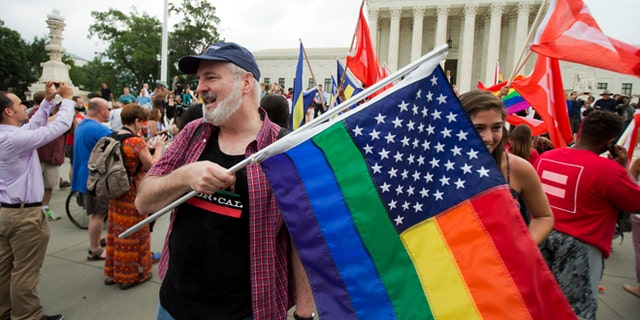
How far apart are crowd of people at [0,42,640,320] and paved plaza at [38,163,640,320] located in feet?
1.34

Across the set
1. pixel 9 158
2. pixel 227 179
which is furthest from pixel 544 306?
pixel 9 158

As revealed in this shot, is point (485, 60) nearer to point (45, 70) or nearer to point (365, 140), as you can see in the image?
point (45, 70)

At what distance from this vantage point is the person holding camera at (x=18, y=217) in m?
2.86

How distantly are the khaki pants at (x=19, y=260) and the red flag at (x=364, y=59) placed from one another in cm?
485

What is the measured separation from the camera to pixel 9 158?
9.39 feet

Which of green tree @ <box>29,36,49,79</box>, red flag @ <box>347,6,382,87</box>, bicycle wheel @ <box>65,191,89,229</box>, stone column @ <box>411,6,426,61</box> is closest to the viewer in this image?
bicycle wheel @ <box>65,191,89,229</box>

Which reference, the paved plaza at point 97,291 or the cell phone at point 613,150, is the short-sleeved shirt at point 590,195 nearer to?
the cell phone at point 613,150

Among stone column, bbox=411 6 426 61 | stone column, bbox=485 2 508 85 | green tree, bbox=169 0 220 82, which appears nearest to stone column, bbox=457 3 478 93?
stone column, bbox=485 2 508 85

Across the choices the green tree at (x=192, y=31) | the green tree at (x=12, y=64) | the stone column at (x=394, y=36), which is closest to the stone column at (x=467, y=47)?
the stone column at (x=394, y=36)

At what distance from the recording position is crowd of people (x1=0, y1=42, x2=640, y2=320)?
5.37ft

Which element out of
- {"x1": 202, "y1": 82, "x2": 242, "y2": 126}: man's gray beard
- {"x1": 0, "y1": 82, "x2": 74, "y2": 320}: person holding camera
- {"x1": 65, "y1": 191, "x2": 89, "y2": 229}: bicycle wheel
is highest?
{"x1": 202, "y1": 82, "x2": 242, "y2": 126}: man's gray beard

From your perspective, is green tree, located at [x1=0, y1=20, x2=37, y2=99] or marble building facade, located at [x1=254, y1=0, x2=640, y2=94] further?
marble building facade, located at [x1=254, y1=0, x2=640, y2=94]

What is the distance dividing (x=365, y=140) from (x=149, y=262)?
3.63m

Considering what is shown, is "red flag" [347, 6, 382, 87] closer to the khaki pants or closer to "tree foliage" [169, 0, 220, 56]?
the khaki pants
